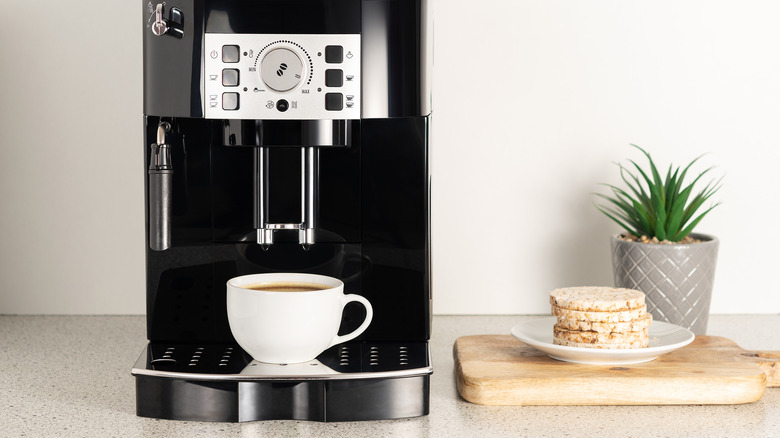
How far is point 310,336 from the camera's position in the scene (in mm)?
826

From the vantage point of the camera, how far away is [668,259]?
1.13 meters

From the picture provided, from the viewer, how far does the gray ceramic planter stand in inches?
44.4

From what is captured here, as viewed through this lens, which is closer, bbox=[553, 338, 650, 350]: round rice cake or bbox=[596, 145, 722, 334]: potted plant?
bbox=[553, 338, 650, 350]: round rice cake

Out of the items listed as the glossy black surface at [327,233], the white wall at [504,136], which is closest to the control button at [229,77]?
the glossy black surface at [327,233]

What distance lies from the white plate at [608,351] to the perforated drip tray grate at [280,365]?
128mm

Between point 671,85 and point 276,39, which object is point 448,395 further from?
point 671,85

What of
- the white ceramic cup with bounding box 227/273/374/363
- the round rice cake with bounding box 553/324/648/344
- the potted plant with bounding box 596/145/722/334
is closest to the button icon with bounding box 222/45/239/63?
the white ceramic cup with bounding box 227/273/374/363

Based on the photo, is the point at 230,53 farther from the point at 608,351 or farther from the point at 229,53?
the point at 608,351

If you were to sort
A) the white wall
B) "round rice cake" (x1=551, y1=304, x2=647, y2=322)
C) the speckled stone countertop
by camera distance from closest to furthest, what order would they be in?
the speckled stone countertop → "round rice cake" (x1=551, y1=304, x2=647, y2=322) → the white wall

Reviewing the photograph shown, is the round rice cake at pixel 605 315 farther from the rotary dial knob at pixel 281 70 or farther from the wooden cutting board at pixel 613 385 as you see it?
the rotary dial knob at pixel 281 70

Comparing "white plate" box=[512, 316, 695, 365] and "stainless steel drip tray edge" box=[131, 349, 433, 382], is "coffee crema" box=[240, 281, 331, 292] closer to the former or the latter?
"stainless steel drip tray edge" box=[131, 349, 433, 382]

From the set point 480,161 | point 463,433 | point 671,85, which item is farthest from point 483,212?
point 463,433

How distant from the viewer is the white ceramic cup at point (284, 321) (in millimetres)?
815

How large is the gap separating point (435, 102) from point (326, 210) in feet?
1.25
